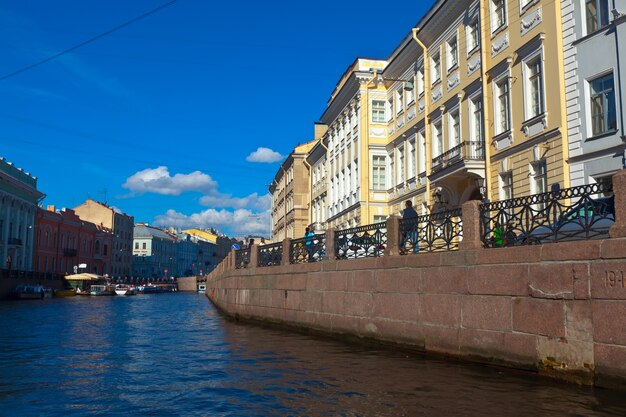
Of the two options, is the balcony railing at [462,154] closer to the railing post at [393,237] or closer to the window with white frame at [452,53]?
the window with white frame at [452,53]

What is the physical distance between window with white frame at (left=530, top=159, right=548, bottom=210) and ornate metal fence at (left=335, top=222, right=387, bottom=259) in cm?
536

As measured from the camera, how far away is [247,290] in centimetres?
2014

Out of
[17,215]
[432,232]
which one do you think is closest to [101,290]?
[17,215]

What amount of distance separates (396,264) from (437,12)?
13.4 meters

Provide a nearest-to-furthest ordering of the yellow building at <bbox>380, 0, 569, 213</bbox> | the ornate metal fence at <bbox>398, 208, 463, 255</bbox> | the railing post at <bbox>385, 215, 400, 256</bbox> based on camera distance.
Result: the ornate metal fence at <bbox>398, 208, 463, 255</bbox> < the railing post at <bbox>385, 215, 400, 256</bbox> < the yellow building at <bbox>380, 0, 569, 213</bbox>

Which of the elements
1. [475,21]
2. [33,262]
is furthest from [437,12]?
[33,262]

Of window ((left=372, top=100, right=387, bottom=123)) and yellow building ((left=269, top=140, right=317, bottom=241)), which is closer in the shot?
window ((left=372, top=100, right=387, bottom=123))

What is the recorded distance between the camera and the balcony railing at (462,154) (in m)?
19.7

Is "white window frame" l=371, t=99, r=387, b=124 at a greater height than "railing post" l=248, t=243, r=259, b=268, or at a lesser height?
greater

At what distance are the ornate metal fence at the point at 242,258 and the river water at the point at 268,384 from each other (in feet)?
24.5

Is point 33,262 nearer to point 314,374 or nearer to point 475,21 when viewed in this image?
point 475,21

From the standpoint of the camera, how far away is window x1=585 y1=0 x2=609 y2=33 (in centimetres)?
1460

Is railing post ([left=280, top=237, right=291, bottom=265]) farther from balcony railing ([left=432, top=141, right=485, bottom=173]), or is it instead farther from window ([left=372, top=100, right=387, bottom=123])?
window ([left=372, top=100, right=387, bottom=123])

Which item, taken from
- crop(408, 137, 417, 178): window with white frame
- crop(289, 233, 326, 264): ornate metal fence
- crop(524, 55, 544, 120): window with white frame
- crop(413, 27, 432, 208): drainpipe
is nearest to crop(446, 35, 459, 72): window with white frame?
A: crop(413, 27, 432, 208): drainpipe
